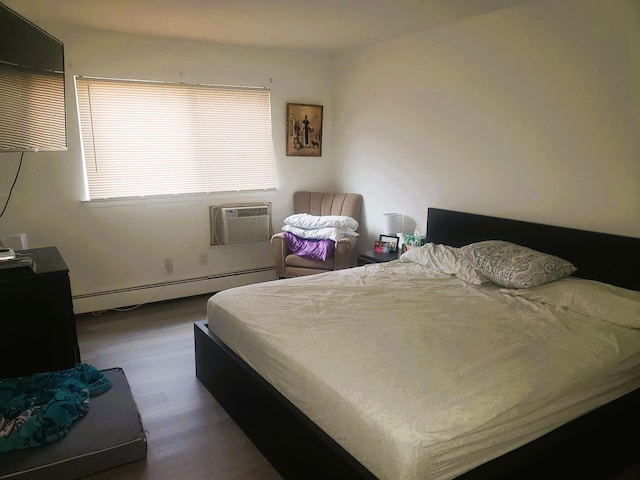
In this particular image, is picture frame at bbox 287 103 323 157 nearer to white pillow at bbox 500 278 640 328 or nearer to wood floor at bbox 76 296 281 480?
wood floor at bbox 76 296 281 480

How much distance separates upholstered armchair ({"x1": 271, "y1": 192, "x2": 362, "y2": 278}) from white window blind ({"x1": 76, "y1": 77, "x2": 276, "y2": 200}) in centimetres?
44

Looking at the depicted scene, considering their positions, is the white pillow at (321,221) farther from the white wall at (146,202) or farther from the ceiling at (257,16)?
the ceiling at (257,16)

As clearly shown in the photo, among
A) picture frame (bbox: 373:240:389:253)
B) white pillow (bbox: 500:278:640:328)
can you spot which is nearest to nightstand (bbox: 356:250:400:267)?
picture frame (bbox: 373:240:389:253)

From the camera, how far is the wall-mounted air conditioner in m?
4.45

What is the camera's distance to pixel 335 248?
4066mm

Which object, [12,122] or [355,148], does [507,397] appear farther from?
[355,148]

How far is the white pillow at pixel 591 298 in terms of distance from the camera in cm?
227

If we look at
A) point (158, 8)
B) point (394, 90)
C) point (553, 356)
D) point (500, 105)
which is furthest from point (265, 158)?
point (553, 356)

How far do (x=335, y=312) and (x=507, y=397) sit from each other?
1.01 meters

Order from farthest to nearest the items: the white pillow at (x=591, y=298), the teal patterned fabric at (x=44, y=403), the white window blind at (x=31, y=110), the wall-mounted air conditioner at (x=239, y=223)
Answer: the wall-mounted air conditioner at (x=239, y=223) < the white window blind at (x=31, y=110) < the white pillow at (x=591, y=298) < the teal patterned fabric at (x=44, y=403)

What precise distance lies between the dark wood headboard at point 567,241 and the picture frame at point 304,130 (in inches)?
70.6

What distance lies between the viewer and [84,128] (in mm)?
3799

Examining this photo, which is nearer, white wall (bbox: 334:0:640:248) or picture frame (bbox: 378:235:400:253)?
white wall (bbox: 334:0:640:248)

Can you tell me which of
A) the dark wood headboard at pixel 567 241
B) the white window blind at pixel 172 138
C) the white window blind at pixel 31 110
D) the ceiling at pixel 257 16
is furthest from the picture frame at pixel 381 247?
the white window blind at pixel 31 110
